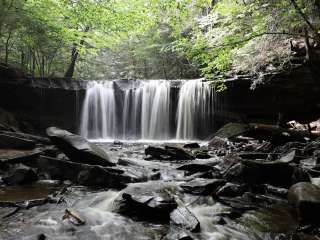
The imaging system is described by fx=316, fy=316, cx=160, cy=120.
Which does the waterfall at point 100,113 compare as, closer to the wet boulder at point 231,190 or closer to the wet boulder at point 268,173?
the wet boulder at point 268,173

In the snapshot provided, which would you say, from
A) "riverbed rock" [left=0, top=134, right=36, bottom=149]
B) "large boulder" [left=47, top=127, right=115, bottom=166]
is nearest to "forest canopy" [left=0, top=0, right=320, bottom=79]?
"large boulder" [left=47, top=127, right=115, bottom=166]

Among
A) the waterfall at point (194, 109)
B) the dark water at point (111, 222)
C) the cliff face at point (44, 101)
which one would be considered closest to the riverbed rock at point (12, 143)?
the dark water at point (111, 222)

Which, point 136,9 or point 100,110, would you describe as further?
point 100,110

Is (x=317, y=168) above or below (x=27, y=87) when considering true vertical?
below

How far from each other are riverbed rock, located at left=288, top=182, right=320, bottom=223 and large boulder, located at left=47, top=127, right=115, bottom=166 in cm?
484

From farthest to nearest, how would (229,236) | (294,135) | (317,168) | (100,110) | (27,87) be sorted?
(100,110)
(27,87)
(294,135)
(317,168)
(229,236)

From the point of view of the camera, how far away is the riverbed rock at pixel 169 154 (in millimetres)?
11319

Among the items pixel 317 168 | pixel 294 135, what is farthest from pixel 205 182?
pixel 294 135

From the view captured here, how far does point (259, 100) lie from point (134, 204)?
14873mm

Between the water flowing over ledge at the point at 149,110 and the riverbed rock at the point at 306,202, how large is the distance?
13618 millimetres

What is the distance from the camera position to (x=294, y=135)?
12.4m

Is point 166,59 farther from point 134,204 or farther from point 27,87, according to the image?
point 134,204

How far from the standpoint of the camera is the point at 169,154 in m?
11.5

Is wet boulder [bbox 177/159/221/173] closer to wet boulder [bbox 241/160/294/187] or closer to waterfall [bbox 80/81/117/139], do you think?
wet boulder [bbox 241/160/294/187]
